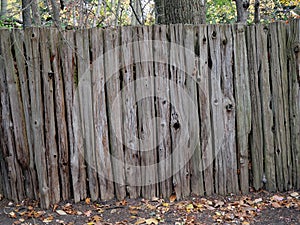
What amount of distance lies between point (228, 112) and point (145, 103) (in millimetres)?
971

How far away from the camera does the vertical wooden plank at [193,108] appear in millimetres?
4262

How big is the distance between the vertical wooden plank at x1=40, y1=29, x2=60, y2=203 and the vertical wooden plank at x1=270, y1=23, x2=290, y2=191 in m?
2.53

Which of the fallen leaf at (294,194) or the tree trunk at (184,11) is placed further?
the tree trunk at (184,11)

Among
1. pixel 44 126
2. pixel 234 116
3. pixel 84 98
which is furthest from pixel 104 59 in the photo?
pixel 234 116

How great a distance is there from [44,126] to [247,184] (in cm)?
245

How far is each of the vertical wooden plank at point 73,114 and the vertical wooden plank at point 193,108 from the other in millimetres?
1259

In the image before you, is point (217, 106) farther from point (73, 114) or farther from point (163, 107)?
point (73, 114)

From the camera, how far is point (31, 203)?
14.4ft

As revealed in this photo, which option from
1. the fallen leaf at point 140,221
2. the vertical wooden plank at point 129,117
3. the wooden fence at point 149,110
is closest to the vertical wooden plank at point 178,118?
the wooden fence at point 149,110

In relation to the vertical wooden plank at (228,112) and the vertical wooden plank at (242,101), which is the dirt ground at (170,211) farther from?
the vertical wooden plank at (242,101)

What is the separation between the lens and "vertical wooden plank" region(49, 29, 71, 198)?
13.8 feet

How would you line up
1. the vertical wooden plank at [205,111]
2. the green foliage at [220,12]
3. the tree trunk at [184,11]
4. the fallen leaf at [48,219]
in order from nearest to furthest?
the fallen leaf at [48,219]
the vertical wooden plank at [205,111]
the tree trunk at [184,11]
the green foliage at [220,12]

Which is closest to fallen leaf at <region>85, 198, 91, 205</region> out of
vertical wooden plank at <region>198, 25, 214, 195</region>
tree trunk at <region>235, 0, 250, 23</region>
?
vertical wooden plank at <region>198, 25, 214, 195</region>

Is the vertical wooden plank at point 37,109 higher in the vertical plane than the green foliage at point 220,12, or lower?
lower
